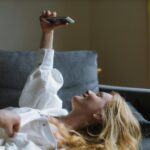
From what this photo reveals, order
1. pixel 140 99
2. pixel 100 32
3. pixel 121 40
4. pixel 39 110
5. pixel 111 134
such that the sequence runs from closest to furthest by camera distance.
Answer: pixel 111 134
pixel 39 110
pixel 140 99
pixel 121 40
pixel 100 32

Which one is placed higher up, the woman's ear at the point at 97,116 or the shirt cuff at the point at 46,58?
the shirt cuff at the point at 46,58

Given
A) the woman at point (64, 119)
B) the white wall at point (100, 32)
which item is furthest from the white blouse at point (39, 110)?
the white wall at point (100, 32)

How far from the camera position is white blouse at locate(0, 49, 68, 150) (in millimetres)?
1485

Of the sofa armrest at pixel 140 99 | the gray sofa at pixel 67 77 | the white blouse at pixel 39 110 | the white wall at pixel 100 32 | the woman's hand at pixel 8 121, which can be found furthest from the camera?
the white wall at pixel 100 32

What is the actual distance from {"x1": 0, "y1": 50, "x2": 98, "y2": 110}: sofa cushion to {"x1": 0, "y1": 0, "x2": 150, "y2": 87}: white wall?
1.04 metres

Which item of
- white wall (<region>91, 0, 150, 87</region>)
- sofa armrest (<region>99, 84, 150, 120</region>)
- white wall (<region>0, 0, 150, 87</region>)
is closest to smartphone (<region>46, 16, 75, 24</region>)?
sofa armrest (<region>99, 84, 150, 120</region>)

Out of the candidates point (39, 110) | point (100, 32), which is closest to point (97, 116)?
point (39, 110)

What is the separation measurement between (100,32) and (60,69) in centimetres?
151

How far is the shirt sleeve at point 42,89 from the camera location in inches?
72.3

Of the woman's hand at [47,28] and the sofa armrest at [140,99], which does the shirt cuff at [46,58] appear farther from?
the sofa armrest at [140,99]

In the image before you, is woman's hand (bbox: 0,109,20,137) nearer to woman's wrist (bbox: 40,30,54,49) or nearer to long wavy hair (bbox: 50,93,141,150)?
long wavy hair (bbox: 50,93,141,150)

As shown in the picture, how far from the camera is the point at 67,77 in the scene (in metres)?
2.18

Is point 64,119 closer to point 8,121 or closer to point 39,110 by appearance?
point 39,110

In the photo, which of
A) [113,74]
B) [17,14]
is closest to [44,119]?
[17,14]
